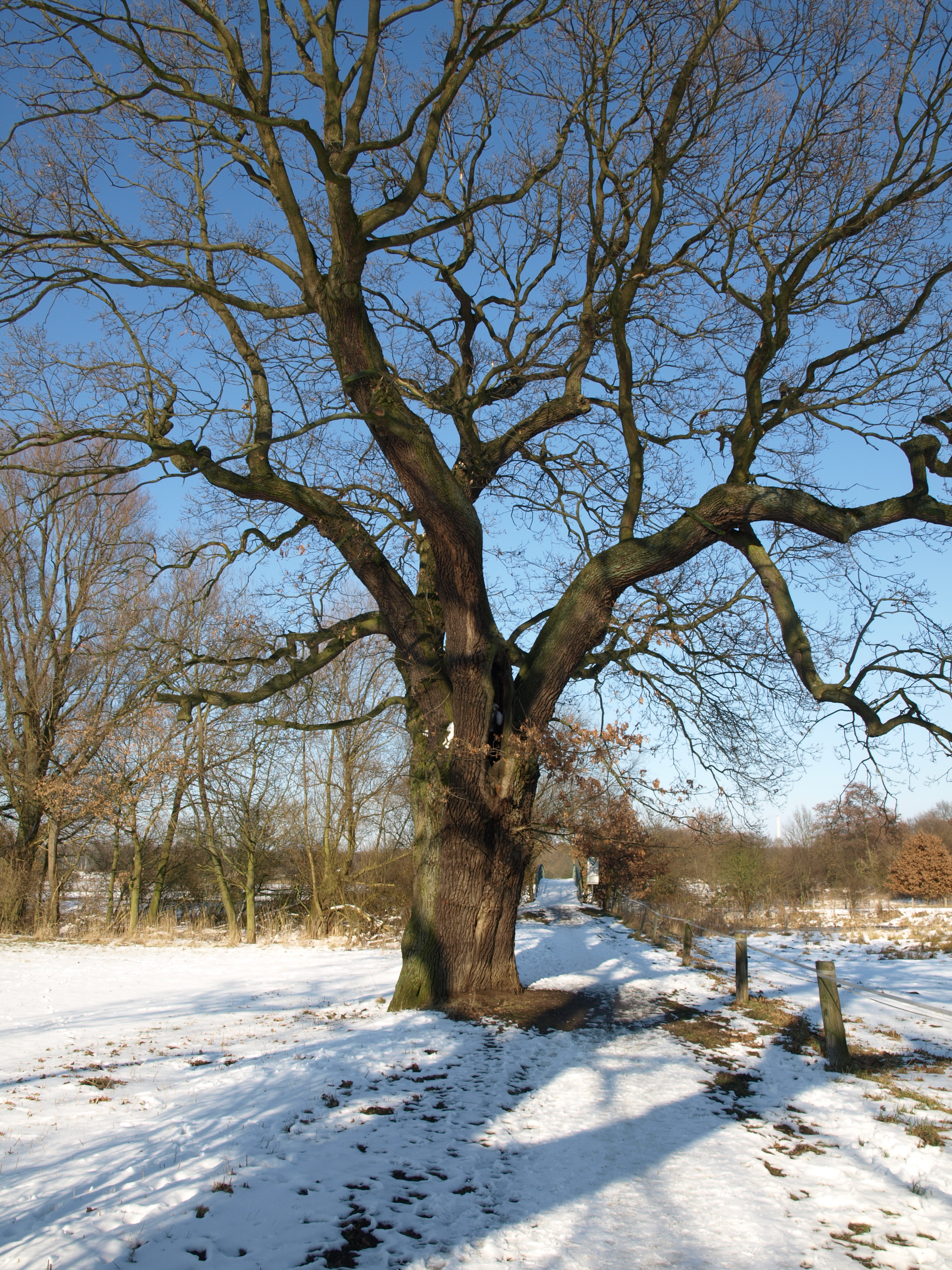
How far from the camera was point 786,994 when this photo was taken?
33.4 ft

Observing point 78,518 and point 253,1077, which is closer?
point 253,1077

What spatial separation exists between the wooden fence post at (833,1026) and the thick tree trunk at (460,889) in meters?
2.94

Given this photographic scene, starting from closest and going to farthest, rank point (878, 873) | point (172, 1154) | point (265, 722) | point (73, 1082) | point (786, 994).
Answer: point (172, 1154) → point (73, 1082) → point (265, 722) → point (786, 994) → point (878, 873)

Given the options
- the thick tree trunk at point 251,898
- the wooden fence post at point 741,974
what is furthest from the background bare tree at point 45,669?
the wooden fence post at point 741,974

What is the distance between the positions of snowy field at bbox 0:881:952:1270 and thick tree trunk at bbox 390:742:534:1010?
0.64 m

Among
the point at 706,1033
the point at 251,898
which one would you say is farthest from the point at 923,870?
the point at 706,1033

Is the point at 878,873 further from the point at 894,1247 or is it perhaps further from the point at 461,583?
the point at 894,1247

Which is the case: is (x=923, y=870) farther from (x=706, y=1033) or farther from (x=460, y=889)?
(x=460, y=889)

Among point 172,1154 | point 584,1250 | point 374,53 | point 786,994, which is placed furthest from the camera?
point 786,994

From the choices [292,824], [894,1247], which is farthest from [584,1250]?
[292,824]

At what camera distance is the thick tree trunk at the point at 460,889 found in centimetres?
770

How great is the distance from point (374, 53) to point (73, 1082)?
8640mm

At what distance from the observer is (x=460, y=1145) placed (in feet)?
13.8

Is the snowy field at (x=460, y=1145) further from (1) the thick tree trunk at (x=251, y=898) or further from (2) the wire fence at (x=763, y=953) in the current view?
(1) the thick tree trunk at (x=251, y=898)
